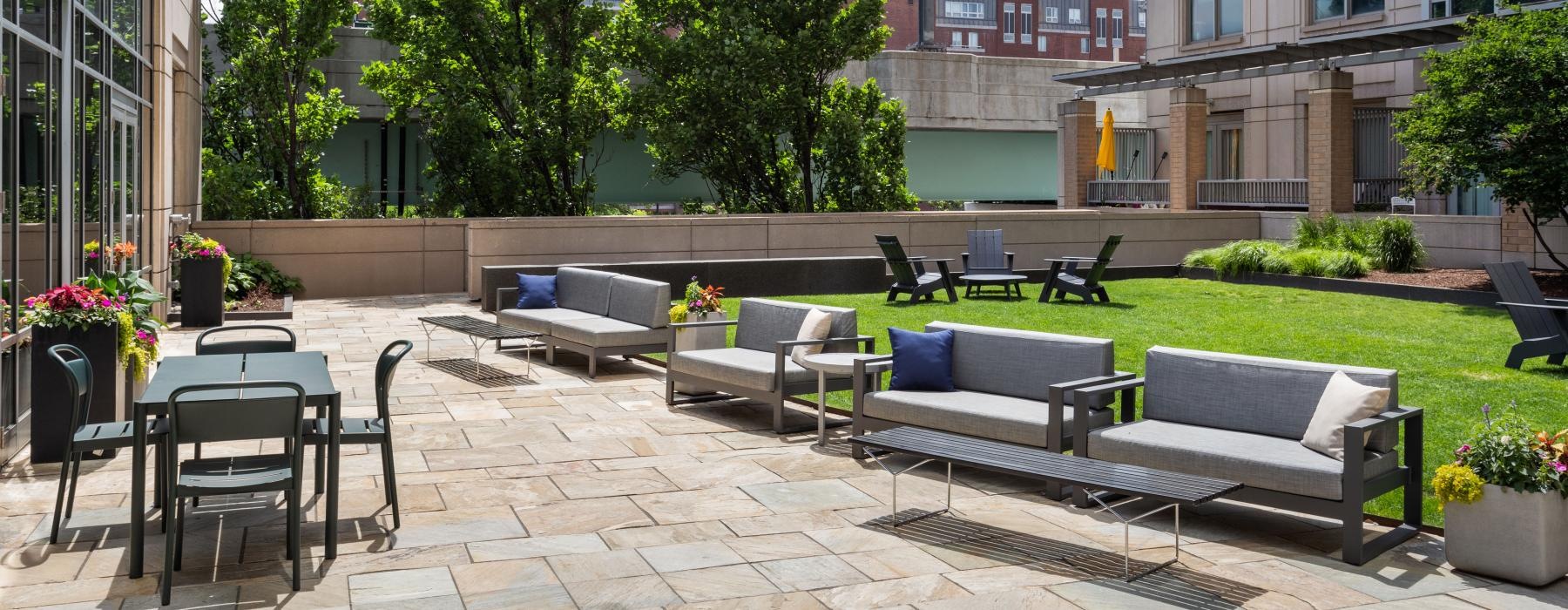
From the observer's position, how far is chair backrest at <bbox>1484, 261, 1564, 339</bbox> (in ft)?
41.1

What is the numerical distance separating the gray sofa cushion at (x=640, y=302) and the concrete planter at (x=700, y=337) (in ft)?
3.31

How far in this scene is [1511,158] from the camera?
62.7 feet

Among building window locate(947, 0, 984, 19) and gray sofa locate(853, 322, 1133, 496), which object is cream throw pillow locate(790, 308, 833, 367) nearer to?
gray sofa locate(853, 322, 1133, 496)

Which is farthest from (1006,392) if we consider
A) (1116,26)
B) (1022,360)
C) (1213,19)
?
(1116,26)

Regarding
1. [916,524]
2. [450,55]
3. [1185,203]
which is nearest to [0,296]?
[916,524]

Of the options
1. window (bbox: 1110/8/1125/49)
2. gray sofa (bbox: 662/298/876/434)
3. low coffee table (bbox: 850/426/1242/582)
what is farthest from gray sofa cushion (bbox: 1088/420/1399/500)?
window (bbox: 1110/8/1125/49)

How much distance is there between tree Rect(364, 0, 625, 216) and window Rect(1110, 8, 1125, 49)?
67824 mm

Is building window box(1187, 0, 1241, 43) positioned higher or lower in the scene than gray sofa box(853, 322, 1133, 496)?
higher

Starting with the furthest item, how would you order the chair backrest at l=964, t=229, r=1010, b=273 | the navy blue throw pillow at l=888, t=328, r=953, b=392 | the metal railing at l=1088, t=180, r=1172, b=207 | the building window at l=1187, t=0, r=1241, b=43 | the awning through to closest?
the building window at l=1187, t=0, r=1241, b=43, the metal railing at l=1088, t=180, r=1172, b=207, the awning, the chair backrest at l=964, t=229, r=1010, b=273, the navy blue throw pillow at l=888, t=328, r=953, b=392

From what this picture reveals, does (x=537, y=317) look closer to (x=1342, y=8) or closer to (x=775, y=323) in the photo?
(x=775, y=323)

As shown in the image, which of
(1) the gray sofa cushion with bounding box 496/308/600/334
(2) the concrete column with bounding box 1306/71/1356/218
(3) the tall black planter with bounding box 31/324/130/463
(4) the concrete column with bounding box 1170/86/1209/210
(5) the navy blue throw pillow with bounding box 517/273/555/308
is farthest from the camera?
(4) the concrete column with bounding box 1170/86/1209/210

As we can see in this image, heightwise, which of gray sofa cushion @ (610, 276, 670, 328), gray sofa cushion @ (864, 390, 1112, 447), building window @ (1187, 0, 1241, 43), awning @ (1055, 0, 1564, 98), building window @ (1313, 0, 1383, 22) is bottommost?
gray sofa cushion @ (864, 390, 1112, 447)

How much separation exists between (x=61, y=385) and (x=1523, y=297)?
12189mm

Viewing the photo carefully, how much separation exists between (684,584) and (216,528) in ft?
8.37
